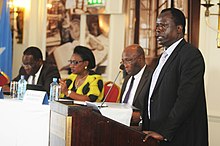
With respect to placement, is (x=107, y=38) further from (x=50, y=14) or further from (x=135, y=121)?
(x=135, y=121)

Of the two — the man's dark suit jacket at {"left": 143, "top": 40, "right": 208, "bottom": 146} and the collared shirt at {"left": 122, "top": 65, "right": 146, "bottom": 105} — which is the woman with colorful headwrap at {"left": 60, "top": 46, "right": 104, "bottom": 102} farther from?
the man's dark suit jacket at {"left": 143, "top": 40, "right": 208, "bottom": 146}

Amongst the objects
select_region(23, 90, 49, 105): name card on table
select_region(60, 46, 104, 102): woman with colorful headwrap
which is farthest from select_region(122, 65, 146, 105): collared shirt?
select_region(23, 90, 49, 105): name card on table

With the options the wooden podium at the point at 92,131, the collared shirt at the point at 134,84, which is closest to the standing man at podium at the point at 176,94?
the wooden podium at the point at 92,131

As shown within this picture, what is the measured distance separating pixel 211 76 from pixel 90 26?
2377 mm

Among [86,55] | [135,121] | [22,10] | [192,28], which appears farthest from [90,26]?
[135,121]

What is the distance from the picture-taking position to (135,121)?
3.01m

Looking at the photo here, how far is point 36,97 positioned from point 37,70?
163cm

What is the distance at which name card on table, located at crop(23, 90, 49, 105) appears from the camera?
3473mm

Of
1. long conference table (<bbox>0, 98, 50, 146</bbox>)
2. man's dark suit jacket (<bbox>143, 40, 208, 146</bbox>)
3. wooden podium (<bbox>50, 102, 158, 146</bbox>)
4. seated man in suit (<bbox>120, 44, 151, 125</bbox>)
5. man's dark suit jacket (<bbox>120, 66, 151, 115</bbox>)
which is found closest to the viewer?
wooden podium (<bbox>50, 102, 158, 146</bbox>)

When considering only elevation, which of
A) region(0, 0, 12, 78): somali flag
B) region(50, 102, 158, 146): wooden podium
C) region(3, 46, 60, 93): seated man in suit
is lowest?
region(50, 102, 158, 146): wooden podium

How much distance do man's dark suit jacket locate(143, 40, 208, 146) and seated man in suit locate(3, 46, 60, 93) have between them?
230 cm

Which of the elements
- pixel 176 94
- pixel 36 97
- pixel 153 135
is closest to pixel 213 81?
pixel 36 97

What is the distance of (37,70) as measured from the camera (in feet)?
16.7

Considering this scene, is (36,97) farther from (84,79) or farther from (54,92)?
(84,79)
